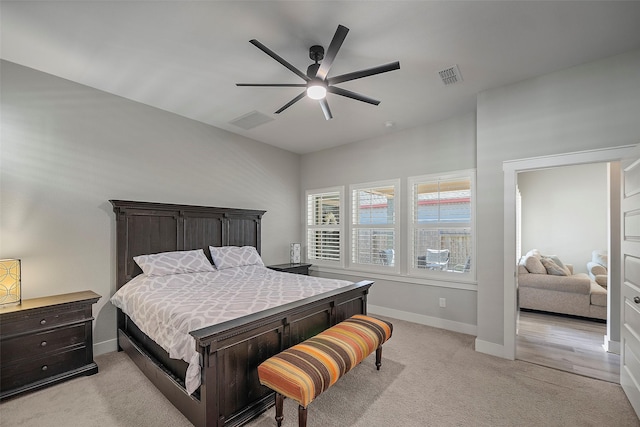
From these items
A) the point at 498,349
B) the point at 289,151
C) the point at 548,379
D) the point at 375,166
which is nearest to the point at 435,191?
the point at 375,166

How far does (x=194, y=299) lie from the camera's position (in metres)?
2.52

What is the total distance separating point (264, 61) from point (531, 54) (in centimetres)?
245

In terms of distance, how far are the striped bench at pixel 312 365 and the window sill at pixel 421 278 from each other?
1965 millimetres

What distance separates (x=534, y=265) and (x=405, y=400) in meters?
3.70

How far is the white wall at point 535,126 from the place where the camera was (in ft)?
8.52

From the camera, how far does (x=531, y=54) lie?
2566 millimetres

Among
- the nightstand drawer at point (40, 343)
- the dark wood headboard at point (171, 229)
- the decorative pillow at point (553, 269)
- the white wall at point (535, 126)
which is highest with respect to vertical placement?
the white wall at point (535, 126)

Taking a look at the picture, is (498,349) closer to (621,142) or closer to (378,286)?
(378,286)

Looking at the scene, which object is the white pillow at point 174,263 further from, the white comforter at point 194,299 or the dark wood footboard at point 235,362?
the dark wood footboard at point 235,362

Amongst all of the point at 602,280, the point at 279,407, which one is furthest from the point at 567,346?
the point at 279,407

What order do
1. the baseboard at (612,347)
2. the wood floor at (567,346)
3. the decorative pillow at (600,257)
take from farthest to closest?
the decorative pillow at (600,257) < the baseboard at (612,347) < the wood floor at (567,346)

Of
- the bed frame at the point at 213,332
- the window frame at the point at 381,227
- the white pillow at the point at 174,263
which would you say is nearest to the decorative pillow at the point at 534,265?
the window frame at the point at 381,227

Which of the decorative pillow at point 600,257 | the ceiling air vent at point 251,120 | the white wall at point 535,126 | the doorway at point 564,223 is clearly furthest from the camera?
the decorative pillow at point 600,257

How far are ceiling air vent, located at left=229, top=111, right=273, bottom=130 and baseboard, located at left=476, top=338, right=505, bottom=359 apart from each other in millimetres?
3908
